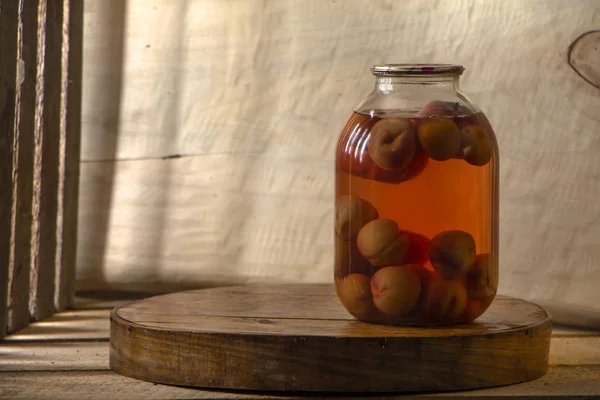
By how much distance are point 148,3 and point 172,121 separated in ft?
0.44

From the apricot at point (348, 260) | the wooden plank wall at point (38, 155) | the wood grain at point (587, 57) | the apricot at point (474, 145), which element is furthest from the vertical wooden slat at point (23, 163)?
the wood grain at point (587, 57)

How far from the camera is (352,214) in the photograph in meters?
0.69

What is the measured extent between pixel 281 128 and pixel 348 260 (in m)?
0.35

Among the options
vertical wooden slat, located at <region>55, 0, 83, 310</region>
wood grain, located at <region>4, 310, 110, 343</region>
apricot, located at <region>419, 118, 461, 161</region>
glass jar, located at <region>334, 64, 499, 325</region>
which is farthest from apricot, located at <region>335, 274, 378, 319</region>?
vertical wooden slat, located at <region>55, 0, 83, 310</region>

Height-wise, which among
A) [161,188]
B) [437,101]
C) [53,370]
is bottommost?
[53,370]

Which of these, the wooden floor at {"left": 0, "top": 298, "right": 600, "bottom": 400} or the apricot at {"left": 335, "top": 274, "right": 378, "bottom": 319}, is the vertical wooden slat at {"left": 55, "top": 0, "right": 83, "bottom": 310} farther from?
the apricot at {"left": 335, "top": 274, "right": 378, "bottom": 319}

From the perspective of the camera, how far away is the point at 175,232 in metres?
1.04

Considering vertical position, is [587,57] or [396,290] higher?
[587,57]

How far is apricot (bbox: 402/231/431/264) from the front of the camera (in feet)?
2.19

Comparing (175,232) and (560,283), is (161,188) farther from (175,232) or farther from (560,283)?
(560,283)

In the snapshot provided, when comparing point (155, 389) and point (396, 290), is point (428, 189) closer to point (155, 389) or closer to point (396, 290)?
point (396, 290)

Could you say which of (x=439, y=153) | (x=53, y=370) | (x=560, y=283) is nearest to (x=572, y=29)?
(x=560, y=283)

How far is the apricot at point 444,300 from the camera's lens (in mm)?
664

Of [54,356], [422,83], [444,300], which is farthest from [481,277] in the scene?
[54,356]
